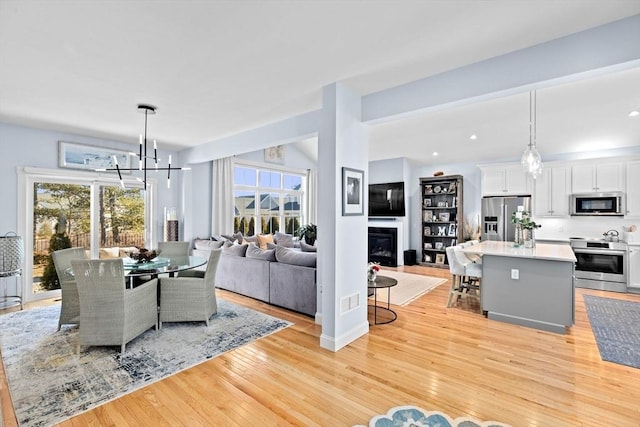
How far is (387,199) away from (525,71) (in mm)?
5958

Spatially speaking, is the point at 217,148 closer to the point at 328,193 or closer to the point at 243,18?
the point at 328,193

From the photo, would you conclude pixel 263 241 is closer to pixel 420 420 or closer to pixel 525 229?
pixel 525 229

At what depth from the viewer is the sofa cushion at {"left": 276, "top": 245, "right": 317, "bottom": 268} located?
4.25 meters

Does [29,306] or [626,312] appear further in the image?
[29,306]

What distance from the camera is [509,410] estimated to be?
7.22 ft

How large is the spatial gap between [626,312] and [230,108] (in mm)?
5997

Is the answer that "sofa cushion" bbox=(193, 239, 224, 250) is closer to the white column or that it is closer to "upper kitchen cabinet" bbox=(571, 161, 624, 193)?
the white column

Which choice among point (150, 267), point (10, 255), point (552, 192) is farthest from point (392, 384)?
point (552, 192)

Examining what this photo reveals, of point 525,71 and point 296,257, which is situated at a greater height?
point 525,71

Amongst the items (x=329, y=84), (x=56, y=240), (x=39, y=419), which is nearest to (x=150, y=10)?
(x=329, y=84)

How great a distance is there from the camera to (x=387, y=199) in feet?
27.6

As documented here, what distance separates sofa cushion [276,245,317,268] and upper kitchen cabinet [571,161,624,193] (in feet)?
18.0

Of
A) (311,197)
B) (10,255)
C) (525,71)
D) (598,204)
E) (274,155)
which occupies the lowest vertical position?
(10,255)

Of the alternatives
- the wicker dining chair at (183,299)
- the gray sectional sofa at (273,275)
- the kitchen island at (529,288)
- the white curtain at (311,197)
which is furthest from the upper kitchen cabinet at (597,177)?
the wicker dining chair at (183,299)
